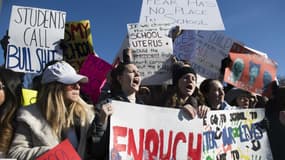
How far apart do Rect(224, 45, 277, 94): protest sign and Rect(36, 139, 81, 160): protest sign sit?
2430mm

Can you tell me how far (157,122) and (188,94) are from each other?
0.55 meters

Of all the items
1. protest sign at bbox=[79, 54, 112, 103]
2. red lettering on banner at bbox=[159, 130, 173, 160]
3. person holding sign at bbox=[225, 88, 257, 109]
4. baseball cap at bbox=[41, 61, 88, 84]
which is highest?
protest sign at bbox=[79, 54, 112, 103]

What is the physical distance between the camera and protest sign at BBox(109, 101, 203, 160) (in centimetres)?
319

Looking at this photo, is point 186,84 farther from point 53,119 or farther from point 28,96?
point 28,96

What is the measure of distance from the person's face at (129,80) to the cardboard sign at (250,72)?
1506 millimetres

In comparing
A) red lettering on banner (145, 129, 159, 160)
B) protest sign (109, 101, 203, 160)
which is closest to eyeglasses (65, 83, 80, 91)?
protest sign (109, 101, 203, 160)

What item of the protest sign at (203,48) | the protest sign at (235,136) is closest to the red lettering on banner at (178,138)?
the protest sign at (235,136)

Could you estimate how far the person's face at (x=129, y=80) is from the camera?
3592 mm

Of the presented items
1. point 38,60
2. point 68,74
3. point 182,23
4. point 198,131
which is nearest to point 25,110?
point 68,74

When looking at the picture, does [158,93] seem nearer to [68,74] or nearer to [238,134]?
[238,134]

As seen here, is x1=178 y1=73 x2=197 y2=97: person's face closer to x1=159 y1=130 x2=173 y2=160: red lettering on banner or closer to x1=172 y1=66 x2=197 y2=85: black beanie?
x1=172 y1=66 x2=197 y2=85: black beanie

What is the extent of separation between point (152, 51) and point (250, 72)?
4.16 feet

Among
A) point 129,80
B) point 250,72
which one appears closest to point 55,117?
point 129,80

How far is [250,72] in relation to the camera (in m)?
4.96
